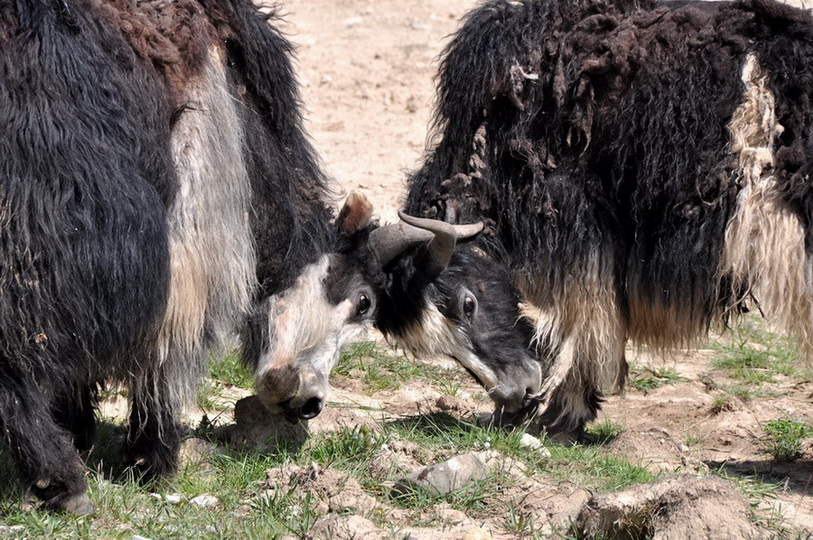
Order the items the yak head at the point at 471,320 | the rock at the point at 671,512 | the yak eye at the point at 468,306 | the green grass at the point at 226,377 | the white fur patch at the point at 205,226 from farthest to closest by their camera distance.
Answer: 1. the green grass at the point at 226,377
2. the yak eye at the point at 468,306
3. the yak head at the point at 471,320
4. the white fur patch at the point at 205,226
5. the rock at the point at 671,512

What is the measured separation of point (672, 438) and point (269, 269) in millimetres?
2246

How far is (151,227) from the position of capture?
4215 millimetres

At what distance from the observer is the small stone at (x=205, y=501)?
4488 mm

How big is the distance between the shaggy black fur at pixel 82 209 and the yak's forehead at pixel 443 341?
4.28 ft

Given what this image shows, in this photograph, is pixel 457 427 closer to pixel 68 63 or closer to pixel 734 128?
pixel 734 128

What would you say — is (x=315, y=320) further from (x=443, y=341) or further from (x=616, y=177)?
(x=616, y=177)

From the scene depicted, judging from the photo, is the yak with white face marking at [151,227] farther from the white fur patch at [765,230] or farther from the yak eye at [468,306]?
the white fur patch at [765,230]

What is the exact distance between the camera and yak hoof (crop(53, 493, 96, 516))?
4246 millimetres

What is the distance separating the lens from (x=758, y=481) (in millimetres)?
5074

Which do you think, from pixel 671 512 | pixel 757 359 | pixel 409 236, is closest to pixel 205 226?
pixel 409 236

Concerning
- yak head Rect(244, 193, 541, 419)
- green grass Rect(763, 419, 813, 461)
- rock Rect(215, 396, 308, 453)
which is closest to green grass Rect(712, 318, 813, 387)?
green grass Rect(763, 419, 813, 461)

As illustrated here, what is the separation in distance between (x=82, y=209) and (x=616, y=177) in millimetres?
2489

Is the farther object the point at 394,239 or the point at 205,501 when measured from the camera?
the point at 394,239

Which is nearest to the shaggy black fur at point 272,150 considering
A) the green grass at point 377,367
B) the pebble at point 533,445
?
the pebble at point 533,445
